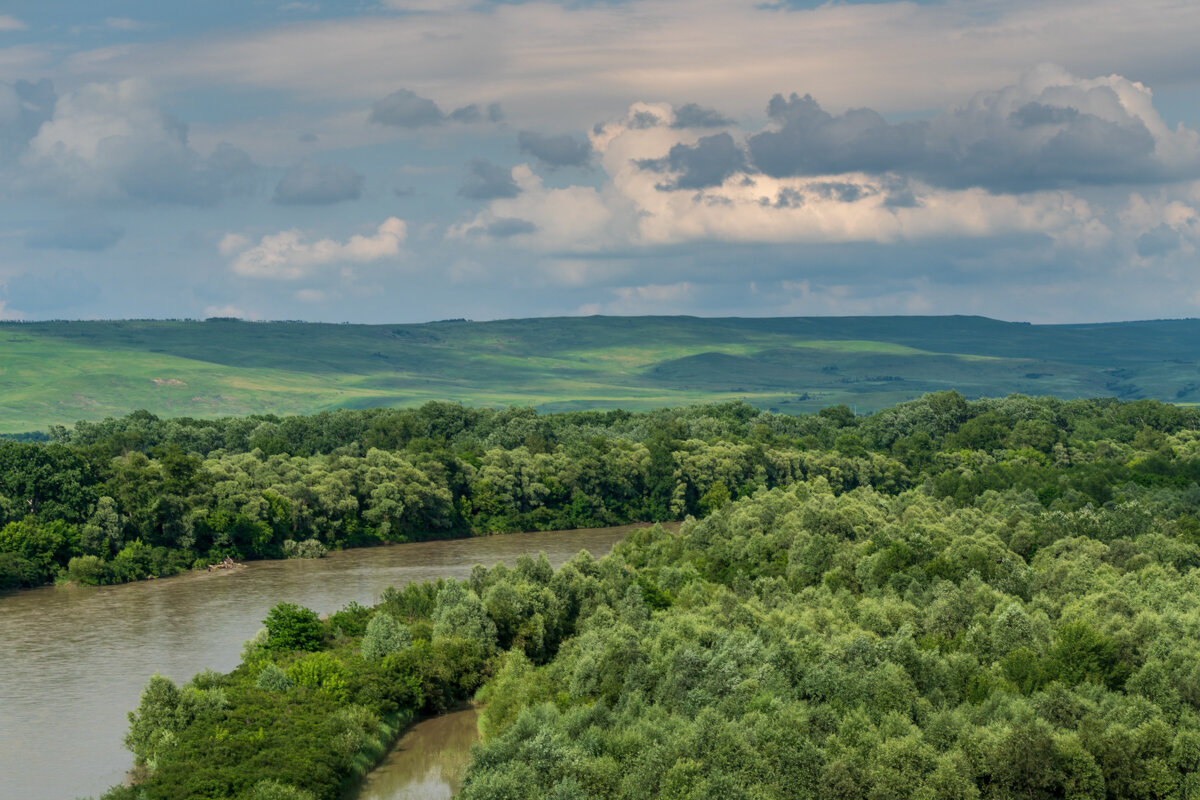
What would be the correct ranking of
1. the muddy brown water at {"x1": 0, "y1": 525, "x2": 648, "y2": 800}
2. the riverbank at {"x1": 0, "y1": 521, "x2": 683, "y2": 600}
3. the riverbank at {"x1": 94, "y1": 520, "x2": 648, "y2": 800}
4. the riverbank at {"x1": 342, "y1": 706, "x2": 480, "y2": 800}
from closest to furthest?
1. the riverbank at {"x1": 94, "y1": 520, "x2": 648, "y2": 800}
2. the riverbank at {"x1": 342, "y1": 706, "x2": 480, "y2": 800}
3. the muddy brown water at {"x1": 0, "y1": 525, "x2": 648, "y2": 800}
4. the riverbank at {"x1": 0, "y1": 521, "x2": 683, "y2": 600}

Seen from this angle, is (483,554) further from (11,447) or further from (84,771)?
(84,771)

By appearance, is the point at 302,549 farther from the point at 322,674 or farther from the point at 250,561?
the point at 322,674

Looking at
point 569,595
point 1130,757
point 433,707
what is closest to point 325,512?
point 569,595

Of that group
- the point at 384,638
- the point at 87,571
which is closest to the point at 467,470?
the point at 87,571

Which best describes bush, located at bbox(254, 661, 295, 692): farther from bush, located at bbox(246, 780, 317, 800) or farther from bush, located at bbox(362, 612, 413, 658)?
bush, located at bbox(246, 780, 317, 800)

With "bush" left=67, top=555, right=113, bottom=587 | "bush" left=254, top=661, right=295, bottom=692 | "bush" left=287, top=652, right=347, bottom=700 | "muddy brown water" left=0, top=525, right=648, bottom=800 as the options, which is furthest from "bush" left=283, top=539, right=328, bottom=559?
"bush" left=254, top=661, right=295, bottom=692
